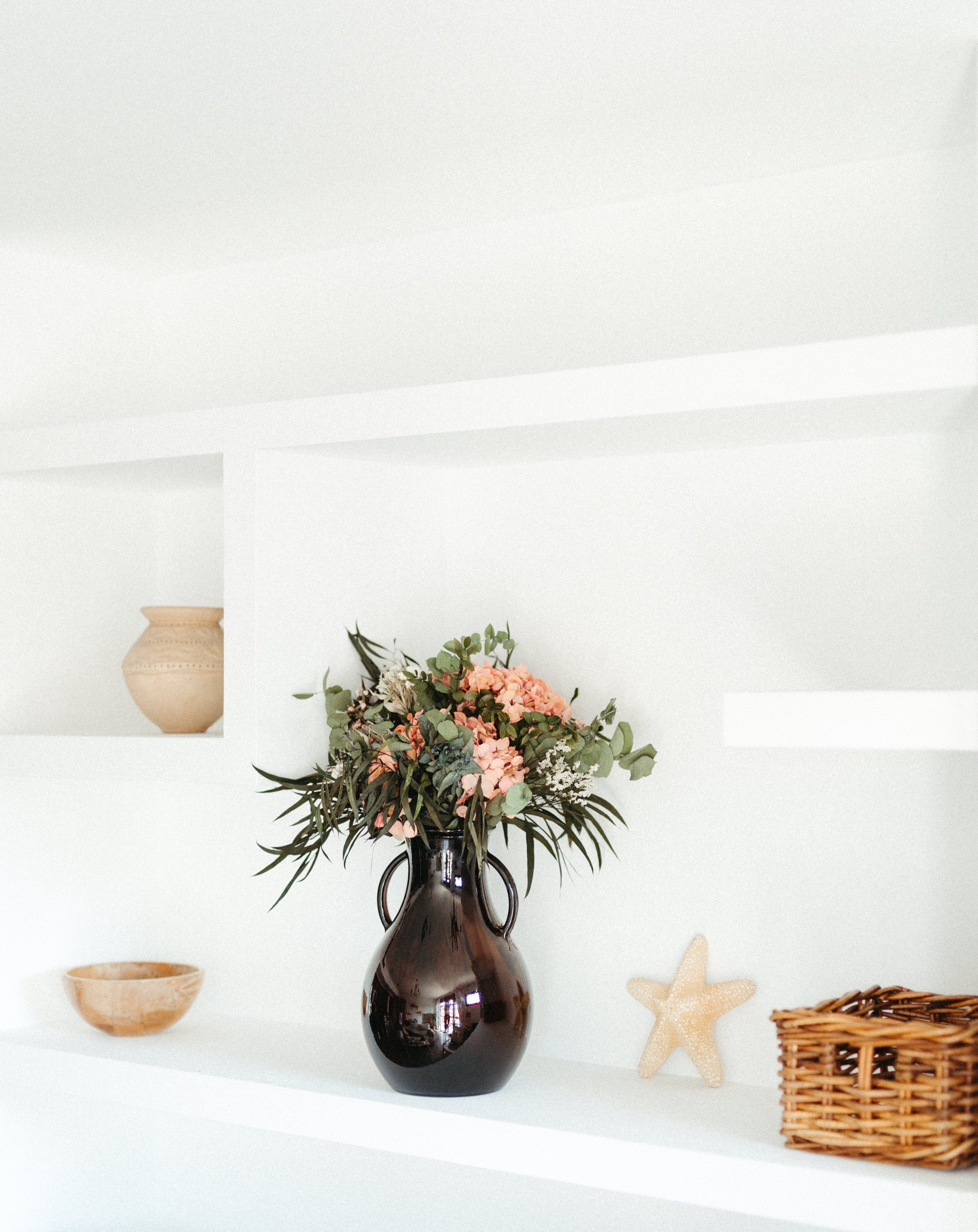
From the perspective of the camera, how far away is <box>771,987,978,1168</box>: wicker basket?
141 cm

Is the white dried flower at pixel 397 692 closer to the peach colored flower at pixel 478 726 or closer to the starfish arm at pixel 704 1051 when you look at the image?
the peach colored flower at pixel 478 726

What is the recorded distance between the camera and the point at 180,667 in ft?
6.54

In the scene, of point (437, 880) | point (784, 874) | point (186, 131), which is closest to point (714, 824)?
point (784, 874)

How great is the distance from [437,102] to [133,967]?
4.62ft

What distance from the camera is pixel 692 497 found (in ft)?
6.18

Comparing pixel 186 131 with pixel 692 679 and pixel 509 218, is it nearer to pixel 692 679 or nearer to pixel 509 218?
pixel 509 218

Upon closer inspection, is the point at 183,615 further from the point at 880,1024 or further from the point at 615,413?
the point at 880,1024

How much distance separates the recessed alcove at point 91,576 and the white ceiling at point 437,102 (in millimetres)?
406

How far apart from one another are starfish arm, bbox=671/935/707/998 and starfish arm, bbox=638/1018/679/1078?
0.14 ft

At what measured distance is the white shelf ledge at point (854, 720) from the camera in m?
1.32

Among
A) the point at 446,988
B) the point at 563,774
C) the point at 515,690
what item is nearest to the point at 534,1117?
the point at 446,988

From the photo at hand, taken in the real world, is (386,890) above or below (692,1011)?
above

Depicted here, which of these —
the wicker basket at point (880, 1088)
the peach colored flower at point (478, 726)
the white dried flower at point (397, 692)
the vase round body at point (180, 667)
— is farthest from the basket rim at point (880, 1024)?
the vase round body at point (180, 667)

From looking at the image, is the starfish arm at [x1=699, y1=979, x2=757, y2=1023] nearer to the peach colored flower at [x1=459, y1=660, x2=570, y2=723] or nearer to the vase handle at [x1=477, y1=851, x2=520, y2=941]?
the vase handle at [x1=477, y1=851, x2=520, y2=941]
